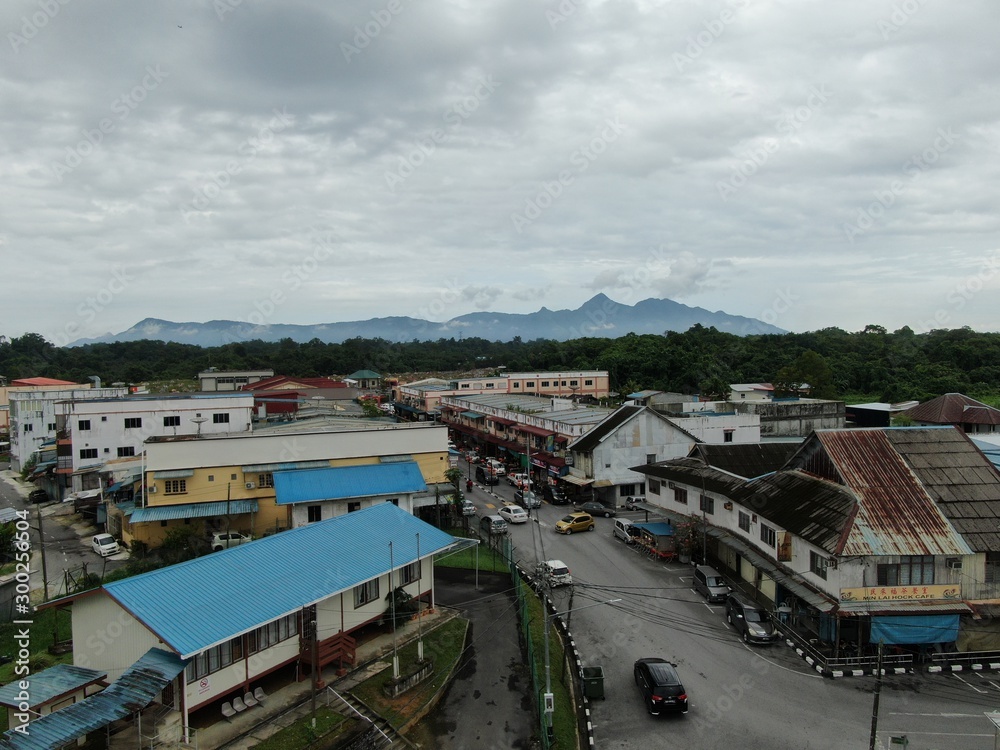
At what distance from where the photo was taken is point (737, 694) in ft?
55.2

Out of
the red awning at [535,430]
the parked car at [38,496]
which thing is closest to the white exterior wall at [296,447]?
the red awning at [535,430]

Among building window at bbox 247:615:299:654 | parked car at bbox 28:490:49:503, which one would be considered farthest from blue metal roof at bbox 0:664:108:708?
parked car at bbox 28:490:49:503

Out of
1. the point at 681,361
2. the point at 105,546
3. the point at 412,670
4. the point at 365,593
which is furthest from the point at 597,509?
the point at 681,361

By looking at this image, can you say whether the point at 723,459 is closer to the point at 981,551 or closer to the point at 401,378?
the point at 981,551

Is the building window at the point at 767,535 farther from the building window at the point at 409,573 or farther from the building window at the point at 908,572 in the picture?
the building window at the point at 409,573

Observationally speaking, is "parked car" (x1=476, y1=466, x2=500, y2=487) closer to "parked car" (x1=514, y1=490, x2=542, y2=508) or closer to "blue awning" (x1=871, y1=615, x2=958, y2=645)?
"parked car" (x1=514, y1=490, x2=542, y2=508)

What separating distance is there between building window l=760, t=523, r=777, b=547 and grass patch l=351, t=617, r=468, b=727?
10.9 meters

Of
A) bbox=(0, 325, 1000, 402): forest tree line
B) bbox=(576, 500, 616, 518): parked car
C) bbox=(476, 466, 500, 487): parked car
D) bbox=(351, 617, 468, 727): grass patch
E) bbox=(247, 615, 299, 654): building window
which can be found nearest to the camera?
bbox=(247, 615, 299, 654): building window

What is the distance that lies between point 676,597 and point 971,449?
11251 mm

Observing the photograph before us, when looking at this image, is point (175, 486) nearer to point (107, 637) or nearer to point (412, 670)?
point (107, 637)

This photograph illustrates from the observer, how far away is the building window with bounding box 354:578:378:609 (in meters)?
18.1

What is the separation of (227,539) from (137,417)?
19857mm

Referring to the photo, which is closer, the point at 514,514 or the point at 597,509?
the point at 514,514

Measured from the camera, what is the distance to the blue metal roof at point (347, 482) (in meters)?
27.9
